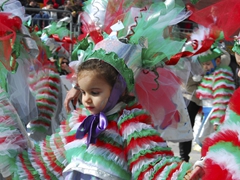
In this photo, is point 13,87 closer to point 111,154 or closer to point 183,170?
point 111,154

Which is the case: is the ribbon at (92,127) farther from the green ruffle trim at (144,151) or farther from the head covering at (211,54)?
the head covering at (211,54)

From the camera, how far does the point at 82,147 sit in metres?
2.58

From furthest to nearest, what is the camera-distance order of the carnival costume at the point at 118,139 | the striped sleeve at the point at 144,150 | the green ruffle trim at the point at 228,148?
the carnival costume at the point at 118,139 → the striped sleeve at the point at 144,150 → the green ruffle trim at the point at 228,148

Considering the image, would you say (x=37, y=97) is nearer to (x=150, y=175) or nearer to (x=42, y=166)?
(x=42, y=166)

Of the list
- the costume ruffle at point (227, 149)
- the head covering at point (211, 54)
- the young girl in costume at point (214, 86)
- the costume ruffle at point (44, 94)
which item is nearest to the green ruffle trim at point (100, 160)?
the costume ruffle at point (227, 149)

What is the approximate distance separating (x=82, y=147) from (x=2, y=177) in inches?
26.0

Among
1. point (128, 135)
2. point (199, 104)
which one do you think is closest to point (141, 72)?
point (128, 135)

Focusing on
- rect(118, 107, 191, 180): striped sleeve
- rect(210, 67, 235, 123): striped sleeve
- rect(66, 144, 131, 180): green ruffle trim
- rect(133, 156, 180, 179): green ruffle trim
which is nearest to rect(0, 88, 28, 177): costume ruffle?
rect(66, 144, 131, 180): green ruffle trim

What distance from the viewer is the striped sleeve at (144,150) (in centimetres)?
227

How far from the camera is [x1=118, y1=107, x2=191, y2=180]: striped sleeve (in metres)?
2.27

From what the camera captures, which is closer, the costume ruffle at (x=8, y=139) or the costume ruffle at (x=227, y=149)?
the costume ruffle at (x=227, y=149)

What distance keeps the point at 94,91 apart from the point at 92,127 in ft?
0.64

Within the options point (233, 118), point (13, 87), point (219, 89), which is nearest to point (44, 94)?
point (13, 87)

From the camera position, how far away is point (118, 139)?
2527 millimetres
